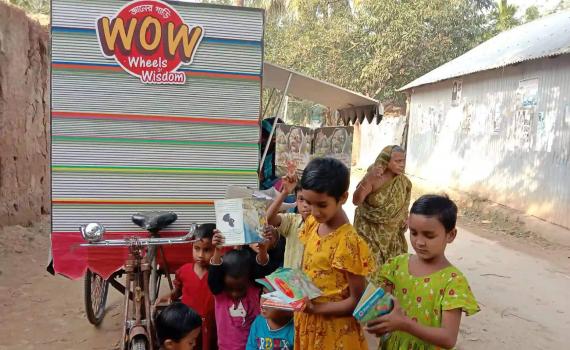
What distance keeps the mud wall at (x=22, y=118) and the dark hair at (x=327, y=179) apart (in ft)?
19.7

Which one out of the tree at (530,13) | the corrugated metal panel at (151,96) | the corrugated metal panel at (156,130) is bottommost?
the corrugated metal panel at (156,130)

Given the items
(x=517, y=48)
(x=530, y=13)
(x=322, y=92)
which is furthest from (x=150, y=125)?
(x=530, y=13)

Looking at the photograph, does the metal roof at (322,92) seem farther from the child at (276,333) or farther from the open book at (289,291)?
the open book at (289,291)

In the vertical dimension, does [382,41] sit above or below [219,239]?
above

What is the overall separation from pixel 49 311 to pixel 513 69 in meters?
9.71

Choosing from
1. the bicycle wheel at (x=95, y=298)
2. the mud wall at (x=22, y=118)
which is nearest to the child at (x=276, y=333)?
the bicycle wheel at (x=95, y=298)

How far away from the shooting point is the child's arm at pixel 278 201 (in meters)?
2.26

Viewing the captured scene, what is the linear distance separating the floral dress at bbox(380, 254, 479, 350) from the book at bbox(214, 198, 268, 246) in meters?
0.66

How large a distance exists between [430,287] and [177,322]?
4.20ft

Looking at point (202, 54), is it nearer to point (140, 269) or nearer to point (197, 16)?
point (197, 16)

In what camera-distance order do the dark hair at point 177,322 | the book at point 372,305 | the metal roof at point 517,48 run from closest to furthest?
the book at point 372,305, the dark hair at point 177,322, the metal roof at point 517,48

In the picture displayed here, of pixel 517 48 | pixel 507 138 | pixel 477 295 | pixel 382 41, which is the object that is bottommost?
pixel 477 295

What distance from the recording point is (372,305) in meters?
1.50

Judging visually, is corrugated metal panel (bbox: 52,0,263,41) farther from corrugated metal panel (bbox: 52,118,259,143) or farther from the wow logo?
corrugated metal panel (bbox: 52,118,259,143)
